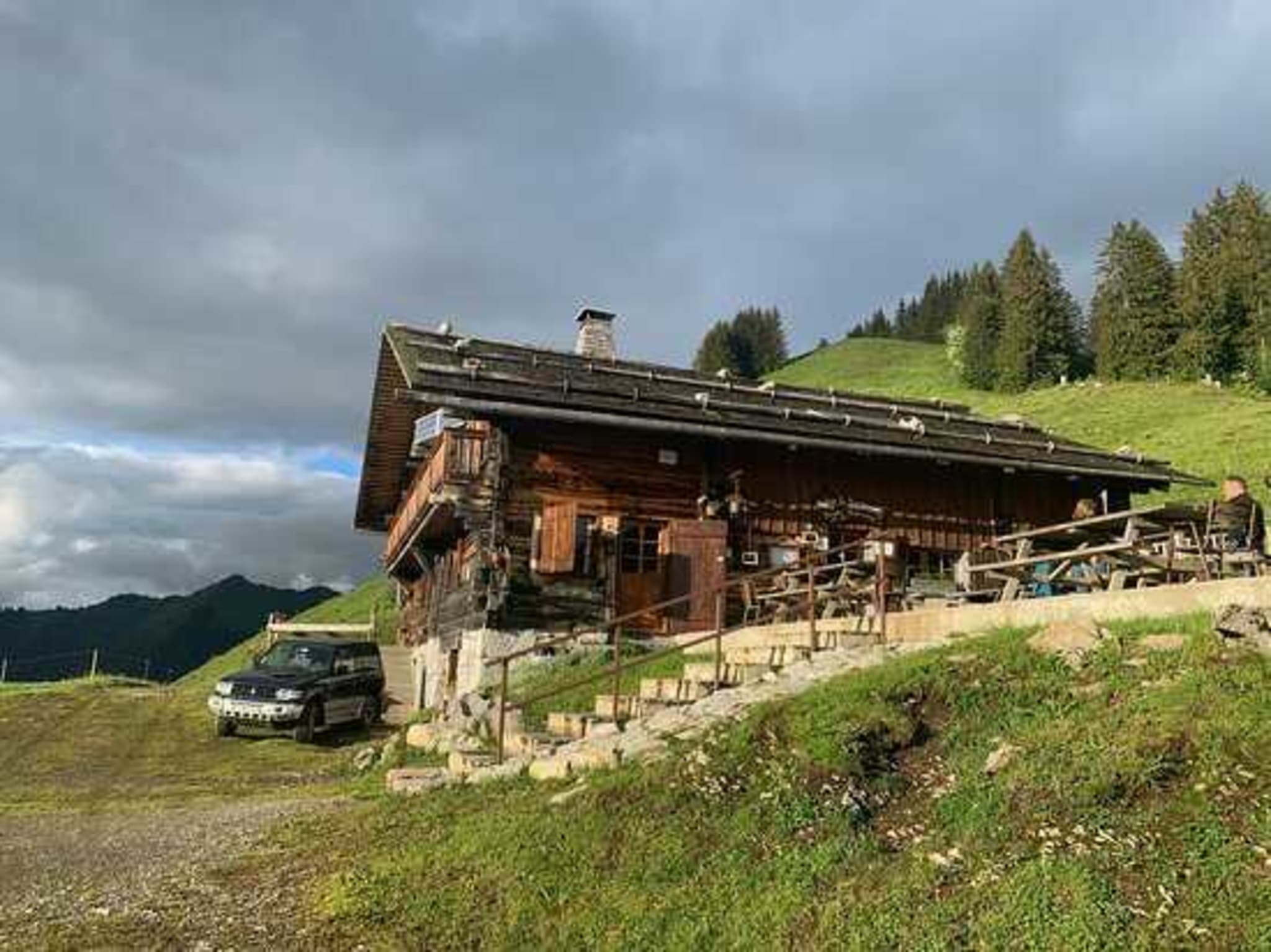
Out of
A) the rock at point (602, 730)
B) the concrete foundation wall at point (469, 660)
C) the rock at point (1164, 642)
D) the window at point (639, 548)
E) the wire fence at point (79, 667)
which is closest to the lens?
the rock at point (1164, 642)

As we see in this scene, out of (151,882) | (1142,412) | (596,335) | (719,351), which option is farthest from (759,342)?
(151,882)

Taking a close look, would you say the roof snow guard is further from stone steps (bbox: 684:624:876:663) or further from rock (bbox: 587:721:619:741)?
rock (bbox: 587:721:619:741)

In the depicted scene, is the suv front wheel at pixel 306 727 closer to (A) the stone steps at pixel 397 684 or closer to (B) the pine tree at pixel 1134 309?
(A) the stone steps at pixel 397 684

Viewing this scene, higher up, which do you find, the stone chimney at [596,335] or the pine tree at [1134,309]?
the pine tree at [1134,309]

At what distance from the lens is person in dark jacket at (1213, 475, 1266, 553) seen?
13172 mm

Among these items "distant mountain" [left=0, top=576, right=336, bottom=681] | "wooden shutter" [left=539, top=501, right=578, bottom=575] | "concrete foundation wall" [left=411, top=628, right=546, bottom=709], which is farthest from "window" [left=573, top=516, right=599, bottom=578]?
"distant mountain" [left=0, top=576, right=336, bottom=681]

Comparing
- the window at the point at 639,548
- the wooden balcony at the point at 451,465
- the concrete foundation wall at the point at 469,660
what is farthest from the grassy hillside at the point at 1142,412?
the wooden balcony at the point at 451,465

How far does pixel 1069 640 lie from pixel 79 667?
111106 millimetres

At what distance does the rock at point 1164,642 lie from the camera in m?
8.92

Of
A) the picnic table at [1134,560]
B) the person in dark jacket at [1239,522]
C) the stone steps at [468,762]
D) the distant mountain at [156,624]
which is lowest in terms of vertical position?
the distant mountain at [156,624]

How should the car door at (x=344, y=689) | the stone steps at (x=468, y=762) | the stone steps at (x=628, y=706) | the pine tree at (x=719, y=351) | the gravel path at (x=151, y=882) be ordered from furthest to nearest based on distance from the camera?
the pine tree at (x=719, y=351) < the car door at (x=344, y=689) < the stone steps at (x=628, y=706) < the stone steps at (x=468, y=762) < the gravel path at (x=151, y=882)

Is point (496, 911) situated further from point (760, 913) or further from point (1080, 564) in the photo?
point (1080, 564)

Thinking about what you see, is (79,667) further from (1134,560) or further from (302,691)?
(1134,560)

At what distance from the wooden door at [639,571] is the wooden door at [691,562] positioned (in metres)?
0.26
